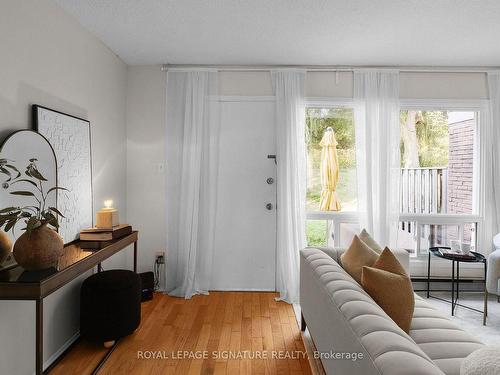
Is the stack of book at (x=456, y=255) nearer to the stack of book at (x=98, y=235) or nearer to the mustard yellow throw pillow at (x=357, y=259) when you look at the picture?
the mustard yellow throw pillow at (x=357, y=259)

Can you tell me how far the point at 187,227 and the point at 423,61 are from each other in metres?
3.02

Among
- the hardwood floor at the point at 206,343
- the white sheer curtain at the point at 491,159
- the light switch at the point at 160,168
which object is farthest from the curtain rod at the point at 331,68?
the hardwood floor at the point at 206,343

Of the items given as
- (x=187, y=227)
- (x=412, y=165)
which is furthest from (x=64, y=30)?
(x=412, y=165)

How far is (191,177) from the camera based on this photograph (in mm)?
3438

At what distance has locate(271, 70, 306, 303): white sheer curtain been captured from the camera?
11.2 feet

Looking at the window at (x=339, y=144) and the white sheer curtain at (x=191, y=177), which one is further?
the window at (x=339, y=144)

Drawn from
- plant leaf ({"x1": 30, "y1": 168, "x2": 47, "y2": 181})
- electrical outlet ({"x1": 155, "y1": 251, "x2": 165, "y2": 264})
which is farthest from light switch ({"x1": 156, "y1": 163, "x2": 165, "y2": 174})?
plant leaf ({"x1": 30, "y1": 168, "x2": 47, "y2": 181})

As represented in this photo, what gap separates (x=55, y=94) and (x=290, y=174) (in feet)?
7.21

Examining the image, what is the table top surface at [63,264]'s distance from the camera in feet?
5.11

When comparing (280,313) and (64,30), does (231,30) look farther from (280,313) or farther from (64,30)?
(280,313)

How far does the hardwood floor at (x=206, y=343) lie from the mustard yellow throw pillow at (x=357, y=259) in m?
0.75

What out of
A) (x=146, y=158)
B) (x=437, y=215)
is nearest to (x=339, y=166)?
(x=437, y=215)

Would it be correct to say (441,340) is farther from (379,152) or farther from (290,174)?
(379,152)

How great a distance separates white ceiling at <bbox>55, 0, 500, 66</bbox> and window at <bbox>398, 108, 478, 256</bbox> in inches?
24.1
